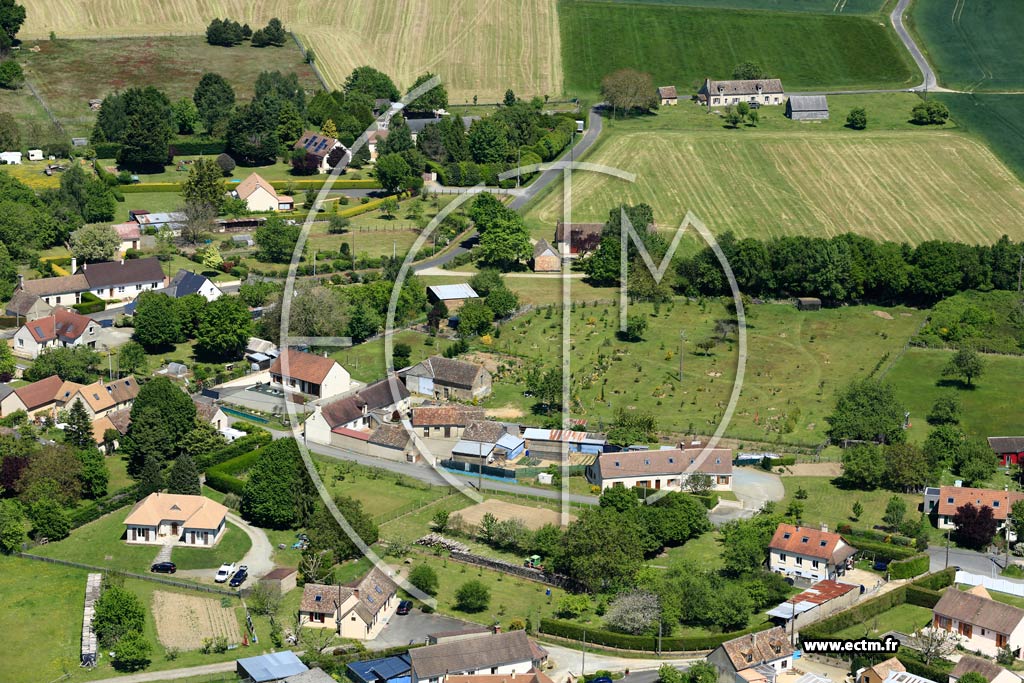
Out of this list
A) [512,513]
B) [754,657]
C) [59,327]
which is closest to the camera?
[754,657]

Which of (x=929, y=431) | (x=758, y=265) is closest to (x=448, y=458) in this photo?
(x=929, y=431)

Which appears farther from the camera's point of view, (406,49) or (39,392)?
(406,49)

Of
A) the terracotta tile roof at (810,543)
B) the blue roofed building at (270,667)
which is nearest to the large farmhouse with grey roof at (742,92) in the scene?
the terracotta tile roof at (810,543)

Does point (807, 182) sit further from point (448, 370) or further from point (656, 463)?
point (656, 463)

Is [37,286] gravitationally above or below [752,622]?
above

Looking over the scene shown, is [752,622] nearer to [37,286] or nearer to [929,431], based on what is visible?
[929,431]

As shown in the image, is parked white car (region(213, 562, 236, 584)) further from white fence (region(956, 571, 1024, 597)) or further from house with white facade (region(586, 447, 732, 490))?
white fence (region(956, 571, 1024, 597))

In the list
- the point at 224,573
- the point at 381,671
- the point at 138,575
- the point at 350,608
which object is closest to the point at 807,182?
the point at 224,573
